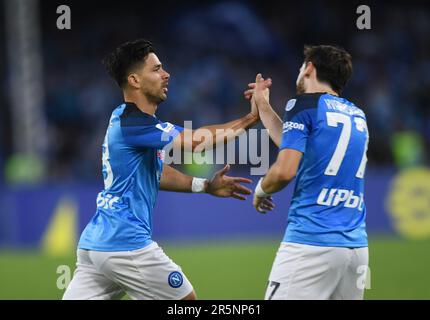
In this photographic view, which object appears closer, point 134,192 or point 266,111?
point 134,192

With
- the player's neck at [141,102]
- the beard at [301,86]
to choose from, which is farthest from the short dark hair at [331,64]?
the player's neck at [141,102]

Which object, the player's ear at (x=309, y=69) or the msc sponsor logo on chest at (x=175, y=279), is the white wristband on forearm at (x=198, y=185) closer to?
the msc sponsor logo on chest at (x=175, y=279)

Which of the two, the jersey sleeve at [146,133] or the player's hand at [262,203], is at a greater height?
the jersey sleeve at [146,133]

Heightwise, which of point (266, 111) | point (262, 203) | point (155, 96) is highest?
point (155, 96)

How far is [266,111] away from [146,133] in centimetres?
93

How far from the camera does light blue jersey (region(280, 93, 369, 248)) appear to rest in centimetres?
533

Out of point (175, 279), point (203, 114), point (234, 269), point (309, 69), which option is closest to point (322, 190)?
point (309, 69)

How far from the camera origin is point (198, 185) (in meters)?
6.52

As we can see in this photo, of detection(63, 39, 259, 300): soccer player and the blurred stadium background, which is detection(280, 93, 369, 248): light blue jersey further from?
the blurred stadium background

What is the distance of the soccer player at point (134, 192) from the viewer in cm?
584

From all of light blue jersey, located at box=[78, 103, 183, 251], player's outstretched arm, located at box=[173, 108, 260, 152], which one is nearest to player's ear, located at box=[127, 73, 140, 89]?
light blue jersey, located at box=[78, 103, 183, 251]

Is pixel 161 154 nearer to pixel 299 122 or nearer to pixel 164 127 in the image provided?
pixel 164 127

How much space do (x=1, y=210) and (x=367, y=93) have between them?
Answer: 901 cm

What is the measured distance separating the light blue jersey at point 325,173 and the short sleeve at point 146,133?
1.02m
